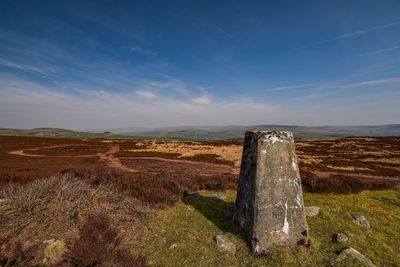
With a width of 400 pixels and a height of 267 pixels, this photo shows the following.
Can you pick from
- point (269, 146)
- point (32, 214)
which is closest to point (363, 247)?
point (269, 146)

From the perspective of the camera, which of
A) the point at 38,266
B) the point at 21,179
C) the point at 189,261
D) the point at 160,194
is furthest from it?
the point at 21,179

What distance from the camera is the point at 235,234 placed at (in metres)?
6.63

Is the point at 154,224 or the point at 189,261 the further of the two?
the point at 154,224

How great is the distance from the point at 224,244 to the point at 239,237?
1.64 ft

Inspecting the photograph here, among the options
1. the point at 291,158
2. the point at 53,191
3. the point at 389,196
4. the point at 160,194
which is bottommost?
the point at 389,196

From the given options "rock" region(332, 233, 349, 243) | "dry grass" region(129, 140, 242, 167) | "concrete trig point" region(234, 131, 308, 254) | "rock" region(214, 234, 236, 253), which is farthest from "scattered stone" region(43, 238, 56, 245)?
"dry grass" region(129, 140, 242, 167)

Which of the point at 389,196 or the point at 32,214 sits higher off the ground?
the point at 32,214

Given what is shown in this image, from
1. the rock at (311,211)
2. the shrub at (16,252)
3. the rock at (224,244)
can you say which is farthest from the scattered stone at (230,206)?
the shrub at (16,252)

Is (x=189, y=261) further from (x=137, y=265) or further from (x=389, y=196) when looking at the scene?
(x=389, y=196)

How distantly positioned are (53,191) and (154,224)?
328 cm

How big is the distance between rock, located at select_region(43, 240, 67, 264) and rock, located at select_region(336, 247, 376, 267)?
6.21 metres

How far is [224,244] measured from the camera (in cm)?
618

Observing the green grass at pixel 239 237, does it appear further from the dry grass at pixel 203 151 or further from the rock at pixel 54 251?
the dry grass at pixel 203 151

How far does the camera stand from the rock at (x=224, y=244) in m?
6.08
